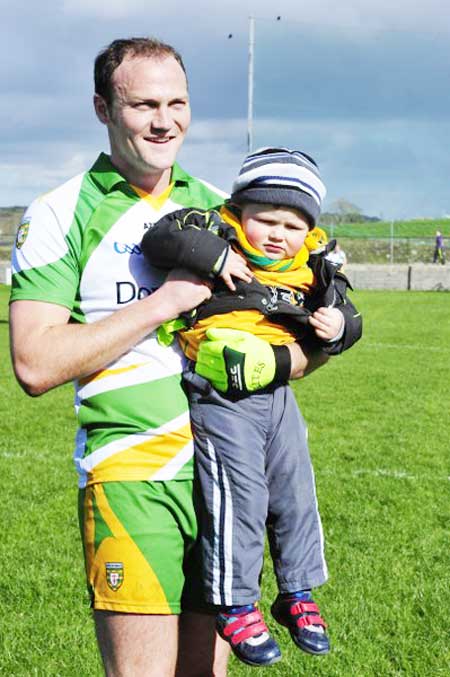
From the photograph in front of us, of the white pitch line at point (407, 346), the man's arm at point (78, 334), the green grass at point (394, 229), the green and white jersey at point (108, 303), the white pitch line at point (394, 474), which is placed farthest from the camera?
the green grass at point (394, 229)

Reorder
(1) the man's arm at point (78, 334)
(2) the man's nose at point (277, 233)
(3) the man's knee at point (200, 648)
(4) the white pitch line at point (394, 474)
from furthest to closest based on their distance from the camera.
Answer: (4) the white pitch line at point (394, 474), (3) the man's knee at point (200, 648), (2) the man's nose at point (277, 233), (1) the man's arm at point (78, 334)

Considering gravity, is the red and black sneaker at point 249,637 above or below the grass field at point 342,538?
above

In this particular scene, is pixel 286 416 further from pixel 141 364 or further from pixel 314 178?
pixel 314 178

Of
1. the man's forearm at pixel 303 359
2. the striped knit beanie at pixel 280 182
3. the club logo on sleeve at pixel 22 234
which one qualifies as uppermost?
the striped knit beanie at pixel 280 182

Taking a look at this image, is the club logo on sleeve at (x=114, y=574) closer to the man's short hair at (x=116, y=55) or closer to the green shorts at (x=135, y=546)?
the green shorts at (x=135, y=546)

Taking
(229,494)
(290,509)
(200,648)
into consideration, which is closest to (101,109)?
(229,494)

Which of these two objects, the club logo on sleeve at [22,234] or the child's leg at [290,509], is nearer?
the club logo on sleeve at [22,234]

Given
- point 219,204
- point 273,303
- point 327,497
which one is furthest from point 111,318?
point 327,497

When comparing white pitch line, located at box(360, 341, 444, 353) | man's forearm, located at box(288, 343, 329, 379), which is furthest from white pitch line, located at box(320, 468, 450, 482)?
white pitch line, located at box(360, 341, 444, 353)

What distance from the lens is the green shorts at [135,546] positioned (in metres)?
2.60

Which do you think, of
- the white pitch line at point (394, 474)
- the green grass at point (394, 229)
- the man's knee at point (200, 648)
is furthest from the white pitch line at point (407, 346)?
the green grass at point (394, 229)

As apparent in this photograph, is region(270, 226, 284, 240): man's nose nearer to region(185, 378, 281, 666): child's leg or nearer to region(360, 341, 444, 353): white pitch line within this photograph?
region(185, 378, 281, 666): child's leg

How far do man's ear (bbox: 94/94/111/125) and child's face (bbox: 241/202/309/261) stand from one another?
0.50 meters

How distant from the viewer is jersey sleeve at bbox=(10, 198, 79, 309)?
2.60 metres
